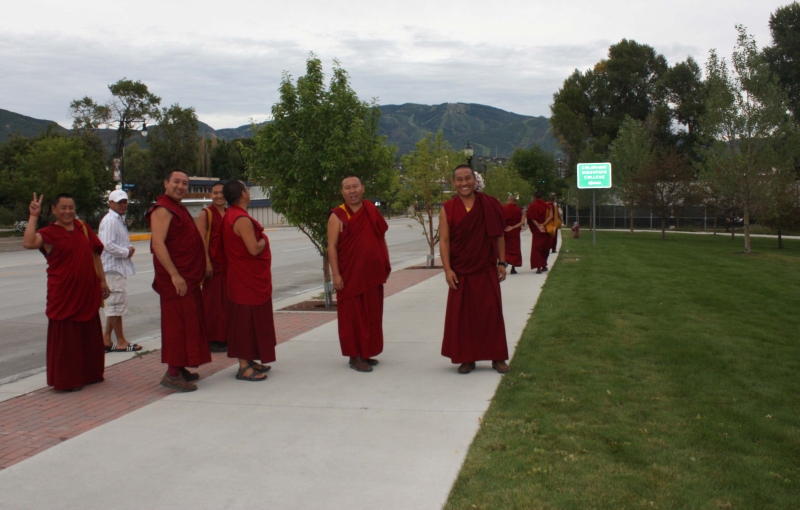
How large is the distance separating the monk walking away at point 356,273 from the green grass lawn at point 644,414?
148cm

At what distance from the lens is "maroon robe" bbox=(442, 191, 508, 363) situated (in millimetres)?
6648

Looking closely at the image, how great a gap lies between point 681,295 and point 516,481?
358 inches

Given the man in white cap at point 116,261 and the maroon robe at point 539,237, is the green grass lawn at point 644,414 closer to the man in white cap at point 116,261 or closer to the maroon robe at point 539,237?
the man in white cap at point 116,261

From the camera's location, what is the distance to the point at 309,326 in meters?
9.73

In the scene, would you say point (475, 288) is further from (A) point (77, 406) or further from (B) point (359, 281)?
(A) point (77, 406)

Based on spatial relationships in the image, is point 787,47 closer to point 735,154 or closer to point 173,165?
point 735,154

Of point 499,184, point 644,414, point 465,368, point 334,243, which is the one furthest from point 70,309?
point 499,184

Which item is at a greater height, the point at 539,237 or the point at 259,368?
the point at 539,237

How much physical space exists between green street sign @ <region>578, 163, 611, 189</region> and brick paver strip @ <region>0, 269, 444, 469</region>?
114 feet

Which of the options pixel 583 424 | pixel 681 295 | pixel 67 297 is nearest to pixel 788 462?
pixel 583 424

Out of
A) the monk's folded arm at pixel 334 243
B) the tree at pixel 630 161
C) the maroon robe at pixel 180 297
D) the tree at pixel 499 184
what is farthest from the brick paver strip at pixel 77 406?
the tree at pixel 630 161

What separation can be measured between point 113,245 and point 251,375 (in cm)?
257

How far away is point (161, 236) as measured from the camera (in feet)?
19.8

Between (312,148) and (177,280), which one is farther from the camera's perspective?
(312,148)
